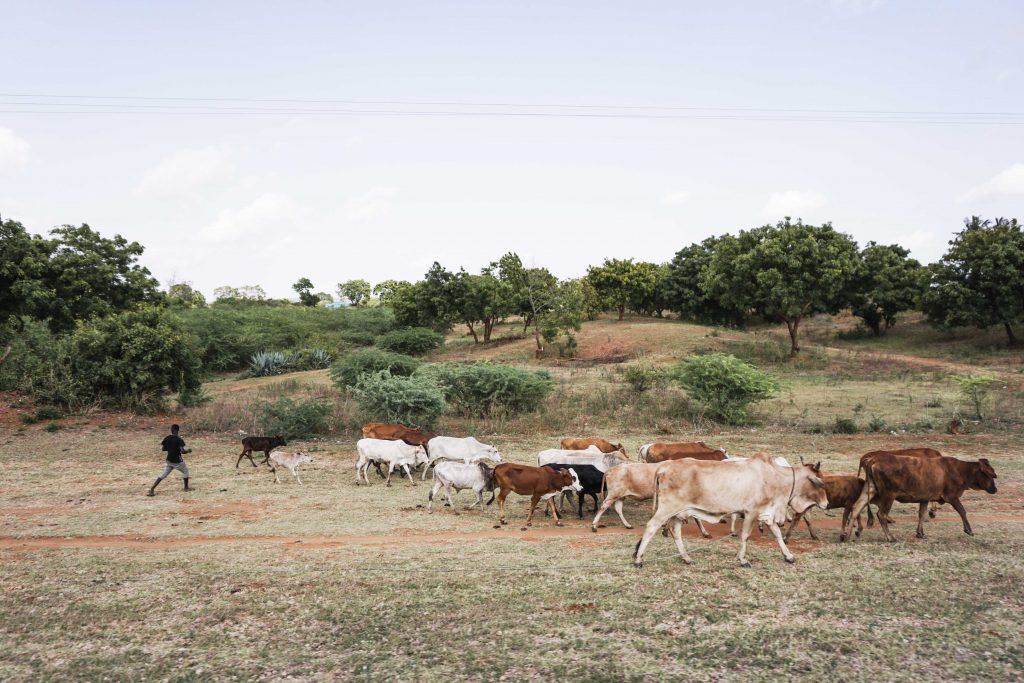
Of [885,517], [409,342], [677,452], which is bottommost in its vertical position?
[885,517]

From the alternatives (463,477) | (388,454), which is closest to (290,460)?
(388,454)

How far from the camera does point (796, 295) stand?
40.1m

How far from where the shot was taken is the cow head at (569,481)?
12258mm

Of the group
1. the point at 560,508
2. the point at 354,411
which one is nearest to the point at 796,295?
the point at 354,411

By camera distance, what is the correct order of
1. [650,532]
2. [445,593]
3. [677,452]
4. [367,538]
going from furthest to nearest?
[677,452]
[367,538]
[650,532]
[445,593]

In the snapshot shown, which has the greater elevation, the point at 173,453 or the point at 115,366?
the point at 115,366

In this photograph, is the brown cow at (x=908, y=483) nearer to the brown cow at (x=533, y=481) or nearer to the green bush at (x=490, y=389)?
the brown cow at (x=533, y=481)

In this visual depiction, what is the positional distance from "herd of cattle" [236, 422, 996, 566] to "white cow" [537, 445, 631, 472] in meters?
0.02

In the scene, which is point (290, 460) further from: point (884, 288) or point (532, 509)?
point (884, 288)

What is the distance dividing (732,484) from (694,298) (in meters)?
52.0

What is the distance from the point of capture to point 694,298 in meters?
59.6

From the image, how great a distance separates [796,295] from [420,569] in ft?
118

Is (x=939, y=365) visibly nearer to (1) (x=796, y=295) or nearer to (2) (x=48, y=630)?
(1) (x=796, y=295)

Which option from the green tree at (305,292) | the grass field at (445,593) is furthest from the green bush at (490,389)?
the green tree at (305,292)
